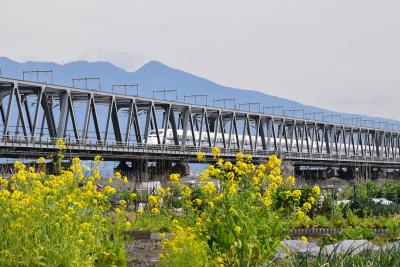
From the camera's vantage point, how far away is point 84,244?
297 inches

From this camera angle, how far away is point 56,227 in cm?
751

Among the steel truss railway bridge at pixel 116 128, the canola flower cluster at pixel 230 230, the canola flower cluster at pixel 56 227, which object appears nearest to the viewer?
the canola flower cluster at pixel 230 230

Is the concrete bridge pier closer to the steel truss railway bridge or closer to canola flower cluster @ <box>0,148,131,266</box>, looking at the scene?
the steel truss railway bridge

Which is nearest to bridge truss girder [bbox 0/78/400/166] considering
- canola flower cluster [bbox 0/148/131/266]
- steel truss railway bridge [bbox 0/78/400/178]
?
steel truss railway bridge [bbox 0/78/400/178]

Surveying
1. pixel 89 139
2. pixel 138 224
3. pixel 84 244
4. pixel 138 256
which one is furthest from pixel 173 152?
pixel 84 244

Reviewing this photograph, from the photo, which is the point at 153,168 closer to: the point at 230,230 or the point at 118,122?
the point at 118,122

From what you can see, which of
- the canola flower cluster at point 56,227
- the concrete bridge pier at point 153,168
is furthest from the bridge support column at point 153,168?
the canola flower cluster at point 56,227

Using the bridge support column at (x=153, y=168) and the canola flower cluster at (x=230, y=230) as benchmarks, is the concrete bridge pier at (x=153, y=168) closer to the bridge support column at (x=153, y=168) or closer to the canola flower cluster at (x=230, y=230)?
the bridge support column at (x=153, y=168)

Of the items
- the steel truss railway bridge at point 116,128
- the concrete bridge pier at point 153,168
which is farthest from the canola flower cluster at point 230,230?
the concrete bridge pier at point 153,168

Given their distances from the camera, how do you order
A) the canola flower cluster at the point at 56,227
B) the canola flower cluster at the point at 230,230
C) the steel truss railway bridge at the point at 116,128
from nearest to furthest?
the canola flower cluster at the point at 230,230, the canola flower cluster at the point at 56,227, the steel truss railway bridge at the point at 116,128

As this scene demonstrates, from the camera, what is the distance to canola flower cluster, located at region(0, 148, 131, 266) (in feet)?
23.4

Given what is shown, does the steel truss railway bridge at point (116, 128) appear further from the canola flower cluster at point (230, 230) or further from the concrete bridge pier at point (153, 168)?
the canola flower cluster at point (230, 230)

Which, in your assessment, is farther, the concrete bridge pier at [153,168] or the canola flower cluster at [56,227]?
the concrete bridge pier at [153,168]

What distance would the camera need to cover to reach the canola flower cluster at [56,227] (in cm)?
714
